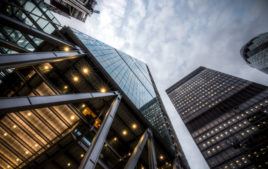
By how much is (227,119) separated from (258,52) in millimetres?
55909

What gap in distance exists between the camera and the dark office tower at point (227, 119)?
65.1 meters

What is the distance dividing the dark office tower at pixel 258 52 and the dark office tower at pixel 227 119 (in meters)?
17.1

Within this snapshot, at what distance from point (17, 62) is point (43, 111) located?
8895 mm

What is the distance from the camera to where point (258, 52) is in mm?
99438

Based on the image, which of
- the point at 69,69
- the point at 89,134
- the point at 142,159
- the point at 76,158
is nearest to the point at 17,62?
the point at 69,69

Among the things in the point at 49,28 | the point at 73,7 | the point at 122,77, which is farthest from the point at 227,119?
the point at 49,28

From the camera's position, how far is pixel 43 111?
48.6 feet

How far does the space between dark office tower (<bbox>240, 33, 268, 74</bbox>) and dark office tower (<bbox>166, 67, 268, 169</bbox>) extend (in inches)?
673

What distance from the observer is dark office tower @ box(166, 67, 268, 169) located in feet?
213

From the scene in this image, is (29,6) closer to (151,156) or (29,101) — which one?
(29,101)

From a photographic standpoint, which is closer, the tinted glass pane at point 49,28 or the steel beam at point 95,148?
the steel beam at point 95,148

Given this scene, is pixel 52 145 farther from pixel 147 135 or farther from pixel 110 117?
pixel 147 135

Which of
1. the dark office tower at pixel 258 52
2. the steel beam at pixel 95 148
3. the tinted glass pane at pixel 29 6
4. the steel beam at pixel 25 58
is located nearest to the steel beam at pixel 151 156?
the steel beam at pixel 95 148

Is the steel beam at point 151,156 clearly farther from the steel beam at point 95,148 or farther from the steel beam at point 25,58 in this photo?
the steel beam at point 25,58
